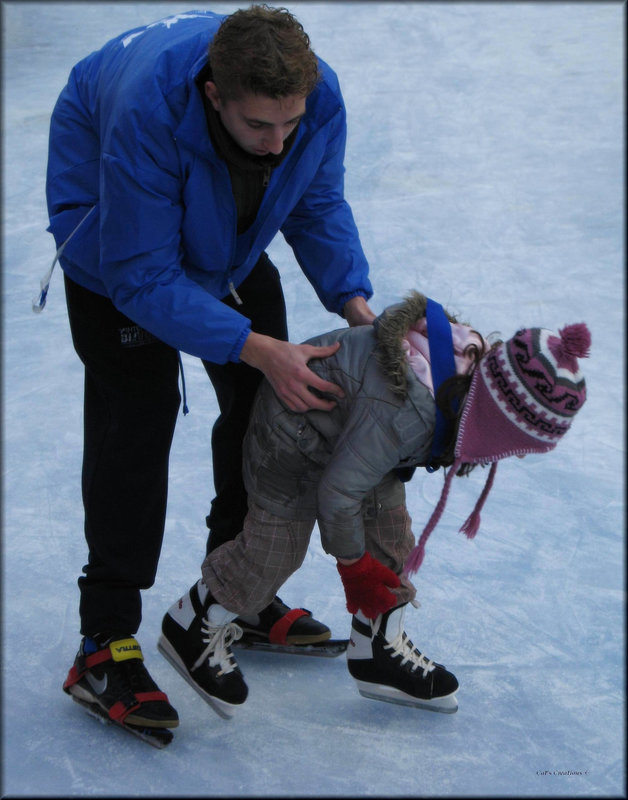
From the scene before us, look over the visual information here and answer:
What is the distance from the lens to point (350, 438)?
1492mm

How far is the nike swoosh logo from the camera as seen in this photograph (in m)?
1.74

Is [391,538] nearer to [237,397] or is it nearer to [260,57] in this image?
[237,397]

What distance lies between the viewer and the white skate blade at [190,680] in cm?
176

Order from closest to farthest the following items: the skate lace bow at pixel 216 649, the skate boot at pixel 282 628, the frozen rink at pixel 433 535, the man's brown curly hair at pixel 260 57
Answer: the man's brown curly hair at pixel 260 57 → the frozen rink at pixel 433 535 → the skate lace bow at pixel 216 649 → the skate boot at pixel 282 628

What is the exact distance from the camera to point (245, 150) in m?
1.43

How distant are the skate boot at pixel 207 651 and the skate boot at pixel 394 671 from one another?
0.77 feet

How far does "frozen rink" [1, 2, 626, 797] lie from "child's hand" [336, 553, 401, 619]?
0.90ft

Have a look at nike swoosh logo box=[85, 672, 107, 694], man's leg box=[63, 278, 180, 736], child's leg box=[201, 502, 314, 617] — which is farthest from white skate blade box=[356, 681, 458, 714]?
nike swoosh logo box=[85, 672, 107, 694]

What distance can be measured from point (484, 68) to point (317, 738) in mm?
4409

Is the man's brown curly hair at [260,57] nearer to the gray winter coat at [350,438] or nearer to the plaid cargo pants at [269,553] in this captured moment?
the gray winter coat at [350,438]

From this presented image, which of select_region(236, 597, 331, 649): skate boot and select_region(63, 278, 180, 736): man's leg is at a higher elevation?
select_region(63, 278, 180, 736): man's leg

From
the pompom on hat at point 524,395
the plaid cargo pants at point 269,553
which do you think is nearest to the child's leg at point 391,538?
the plaid cargo pants at point 269,553

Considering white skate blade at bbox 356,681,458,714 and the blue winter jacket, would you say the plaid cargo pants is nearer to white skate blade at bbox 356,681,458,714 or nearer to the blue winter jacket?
white skate blade at bbox 356,681,458,714

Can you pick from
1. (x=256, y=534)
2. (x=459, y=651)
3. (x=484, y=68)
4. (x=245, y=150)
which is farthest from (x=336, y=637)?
(x=484, y=68)
